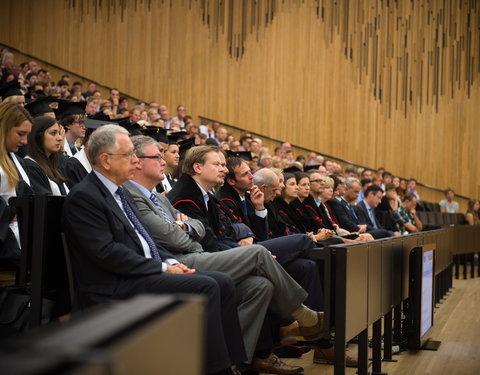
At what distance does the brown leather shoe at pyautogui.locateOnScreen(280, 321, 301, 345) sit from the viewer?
11.9 feet

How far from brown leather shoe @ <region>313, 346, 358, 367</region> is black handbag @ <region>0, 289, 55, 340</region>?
1866 mm

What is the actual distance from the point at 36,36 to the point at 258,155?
574 centimetres

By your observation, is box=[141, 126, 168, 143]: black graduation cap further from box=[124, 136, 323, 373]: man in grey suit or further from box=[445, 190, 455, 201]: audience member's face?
box=[445, 190, 455, 201]: audience member's face

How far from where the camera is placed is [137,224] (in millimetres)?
2969

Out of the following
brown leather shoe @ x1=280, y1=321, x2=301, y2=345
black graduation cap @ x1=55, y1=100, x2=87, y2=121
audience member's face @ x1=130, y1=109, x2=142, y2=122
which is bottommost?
brown leather shoe @ x1=280, y1=321, x2=301, y2=345

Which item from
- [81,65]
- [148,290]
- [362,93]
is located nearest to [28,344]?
[148,290]

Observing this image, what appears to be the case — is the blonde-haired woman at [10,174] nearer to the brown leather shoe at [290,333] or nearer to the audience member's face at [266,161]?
the brown leather shoe at [290,333]

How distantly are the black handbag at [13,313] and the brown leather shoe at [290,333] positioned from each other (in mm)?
1390

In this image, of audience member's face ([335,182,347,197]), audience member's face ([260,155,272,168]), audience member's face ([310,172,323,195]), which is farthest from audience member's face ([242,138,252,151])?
audience member's face ([310,172,323,195])

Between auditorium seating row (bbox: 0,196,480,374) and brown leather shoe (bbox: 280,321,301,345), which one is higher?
auditorium seating row (bbox: 0,196,480,374)

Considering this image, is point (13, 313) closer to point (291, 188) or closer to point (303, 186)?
point (291, 188)

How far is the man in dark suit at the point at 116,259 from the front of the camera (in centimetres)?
261

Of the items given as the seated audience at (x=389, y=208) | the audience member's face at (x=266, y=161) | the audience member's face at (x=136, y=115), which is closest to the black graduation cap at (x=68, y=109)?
the audience member's face at (x=266, y=161)

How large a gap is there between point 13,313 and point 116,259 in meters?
0.67
